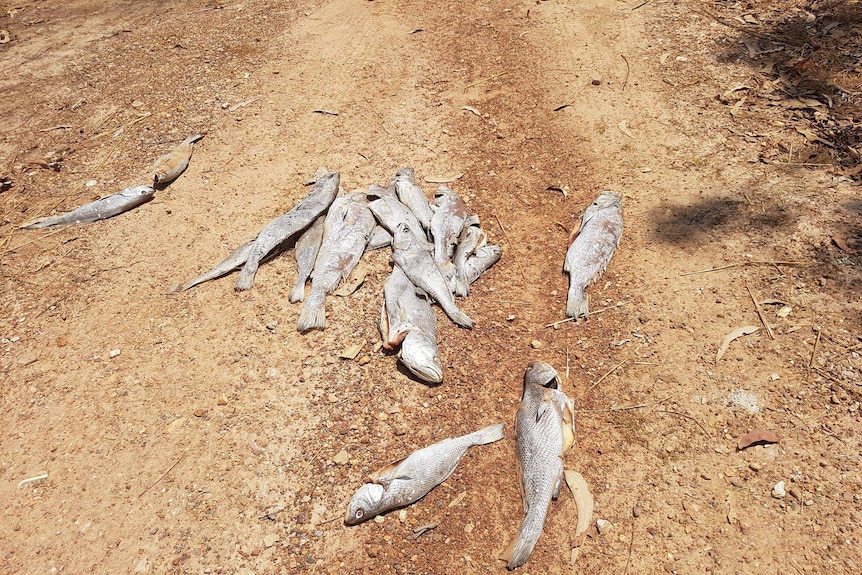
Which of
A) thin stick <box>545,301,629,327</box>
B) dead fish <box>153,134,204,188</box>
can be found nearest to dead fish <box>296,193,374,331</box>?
thin stick <box>545,301,629,327</box>

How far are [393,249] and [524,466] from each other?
7.71ft

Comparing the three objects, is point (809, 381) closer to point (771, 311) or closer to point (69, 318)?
point (771, 311)

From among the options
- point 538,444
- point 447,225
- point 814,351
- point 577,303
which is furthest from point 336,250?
point 814,351

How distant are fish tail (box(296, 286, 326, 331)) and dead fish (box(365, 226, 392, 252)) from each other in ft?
2.59

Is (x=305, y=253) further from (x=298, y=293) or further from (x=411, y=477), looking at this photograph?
(x=411, y=477)

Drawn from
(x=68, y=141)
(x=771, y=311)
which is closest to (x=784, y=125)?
(x=771, y=311)

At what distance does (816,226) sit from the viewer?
510 centimetres

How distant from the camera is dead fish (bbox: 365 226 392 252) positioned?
545cm

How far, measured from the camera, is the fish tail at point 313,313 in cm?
472

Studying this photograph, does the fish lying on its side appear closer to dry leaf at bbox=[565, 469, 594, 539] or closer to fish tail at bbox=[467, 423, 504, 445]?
fish tail at bbox=[467, 423, 504, 445]

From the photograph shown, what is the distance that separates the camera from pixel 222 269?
17.1 feet

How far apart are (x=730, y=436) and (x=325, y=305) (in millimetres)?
3258

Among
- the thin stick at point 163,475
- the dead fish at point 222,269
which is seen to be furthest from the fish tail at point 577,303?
the thin stick at point 163,475

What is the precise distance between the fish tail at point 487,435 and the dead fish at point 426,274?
981mm
